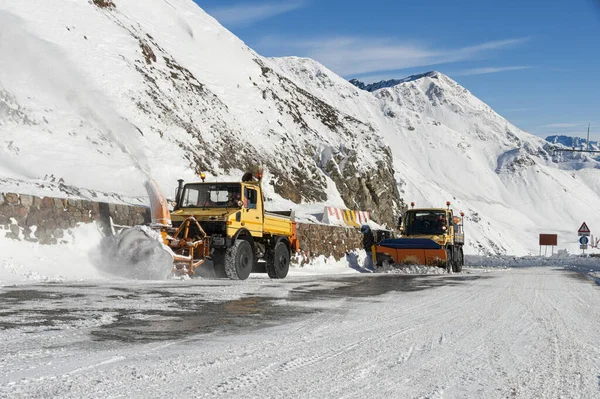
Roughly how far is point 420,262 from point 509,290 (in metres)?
8.46

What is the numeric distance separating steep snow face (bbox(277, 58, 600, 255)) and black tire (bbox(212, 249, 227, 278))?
57424mm

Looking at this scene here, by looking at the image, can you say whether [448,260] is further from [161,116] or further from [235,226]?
[161,116]

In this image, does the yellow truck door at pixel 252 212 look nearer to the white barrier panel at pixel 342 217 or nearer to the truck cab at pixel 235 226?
the truck cab at pixel 235 226

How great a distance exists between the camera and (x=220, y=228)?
13344mm

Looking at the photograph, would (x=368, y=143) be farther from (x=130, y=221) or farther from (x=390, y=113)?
(x=390, y=113)

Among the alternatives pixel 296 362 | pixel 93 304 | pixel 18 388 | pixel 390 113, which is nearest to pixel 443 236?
pixel 93 304

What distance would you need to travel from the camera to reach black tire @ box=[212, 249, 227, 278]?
1339 cm

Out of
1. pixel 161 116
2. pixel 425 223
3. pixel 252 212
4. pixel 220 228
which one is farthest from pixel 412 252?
pixel 161 116

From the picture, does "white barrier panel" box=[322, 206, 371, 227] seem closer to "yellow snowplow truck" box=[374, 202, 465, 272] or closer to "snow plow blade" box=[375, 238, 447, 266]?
"yellow snowplow truck" box=[374, 202, 465, 272]

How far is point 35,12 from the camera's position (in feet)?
86.4

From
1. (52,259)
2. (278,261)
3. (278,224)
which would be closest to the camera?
(52,259)

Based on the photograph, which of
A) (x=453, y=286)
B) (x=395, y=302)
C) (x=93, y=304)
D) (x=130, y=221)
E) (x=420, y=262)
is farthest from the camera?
(x=420, y=262)

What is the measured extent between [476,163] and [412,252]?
104264mm

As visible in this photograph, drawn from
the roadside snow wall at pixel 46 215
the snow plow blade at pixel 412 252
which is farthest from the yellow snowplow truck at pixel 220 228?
the snow plow blade at pixel 412 252
